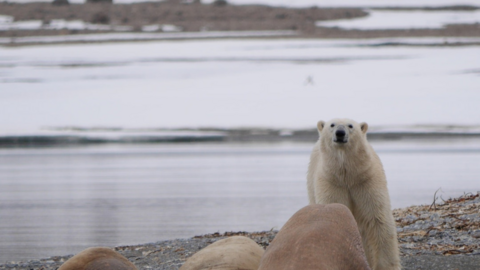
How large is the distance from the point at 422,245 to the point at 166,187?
6.54m

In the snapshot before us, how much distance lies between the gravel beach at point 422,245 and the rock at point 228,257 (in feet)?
4.72

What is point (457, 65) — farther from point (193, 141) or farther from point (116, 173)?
point (116, 173)

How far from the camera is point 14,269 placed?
5.96 m

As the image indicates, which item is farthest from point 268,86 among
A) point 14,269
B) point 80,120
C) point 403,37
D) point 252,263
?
point 252,263

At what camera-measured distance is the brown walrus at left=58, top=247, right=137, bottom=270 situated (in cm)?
385

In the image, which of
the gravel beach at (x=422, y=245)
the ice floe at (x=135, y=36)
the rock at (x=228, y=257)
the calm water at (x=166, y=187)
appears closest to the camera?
the rock at (x=228, y=257)

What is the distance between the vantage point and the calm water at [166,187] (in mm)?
8242

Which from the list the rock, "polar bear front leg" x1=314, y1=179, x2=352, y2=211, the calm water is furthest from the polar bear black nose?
the calm water

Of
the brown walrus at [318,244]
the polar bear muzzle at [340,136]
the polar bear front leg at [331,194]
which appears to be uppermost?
the polar bear muzzle at [340,136]

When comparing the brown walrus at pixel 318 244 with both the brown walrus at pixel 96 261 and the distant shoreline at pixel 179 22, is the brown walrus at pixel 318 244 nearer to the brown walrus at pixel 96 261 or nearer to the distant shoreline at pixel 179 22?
the brown walrus at pixel 96 261

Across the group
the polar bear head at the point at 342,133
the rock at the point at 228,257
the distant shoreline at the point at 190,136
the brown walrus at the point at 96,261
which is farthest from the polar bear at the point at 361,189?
the distant shoreline at the point at 190,136

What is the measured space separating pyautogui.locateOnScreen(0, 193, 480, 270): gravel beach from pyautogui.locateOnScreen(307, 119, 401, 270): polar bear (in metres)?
0.48

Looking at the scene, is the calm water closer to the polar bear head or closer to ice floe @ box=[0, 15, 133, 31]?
the polar bear head

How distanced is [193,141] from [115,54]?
1556cm
